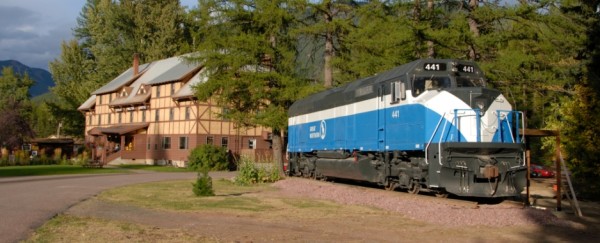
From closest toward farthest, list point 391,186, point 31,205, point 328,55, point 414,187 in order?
1. point 31,205
2. point 414,187
3. point 391,186
4. point 328,55

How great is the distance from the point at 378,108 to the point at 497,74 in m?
9.06

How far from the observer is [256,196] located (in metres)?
18.5

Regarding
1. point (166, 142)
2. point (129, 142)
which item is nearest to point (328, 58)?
point (166, 142)

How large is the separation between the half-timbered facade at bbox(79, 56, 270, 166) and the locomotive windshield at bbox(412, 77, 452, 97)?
30.4 m

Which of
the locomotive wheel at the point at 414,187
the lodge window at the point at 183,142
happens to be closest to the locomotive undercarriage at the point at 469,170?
the locomotive wheel at the point at 414,187

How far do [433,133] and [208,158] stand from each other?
2854 cm

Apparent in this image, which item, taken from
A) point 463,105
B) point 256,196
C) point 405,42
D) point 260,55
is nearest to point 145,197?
point 256,196

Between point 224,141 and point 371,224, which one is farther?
point 224,141

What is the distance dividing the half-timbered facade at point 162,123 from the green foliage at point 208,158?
391cm

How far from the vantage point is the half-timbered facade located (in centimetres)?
4944

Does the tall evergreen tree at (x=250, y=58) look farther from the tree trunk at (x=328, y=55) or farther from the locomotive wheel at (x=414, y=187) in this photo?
the locomotive wheel at (x=414, y=187)

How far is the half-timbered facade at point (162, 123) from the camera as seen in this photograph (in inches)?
1946

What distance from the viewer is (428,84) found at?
16531mm

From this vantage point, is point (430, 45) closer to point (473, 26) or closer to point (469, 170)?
point (473, 26)
